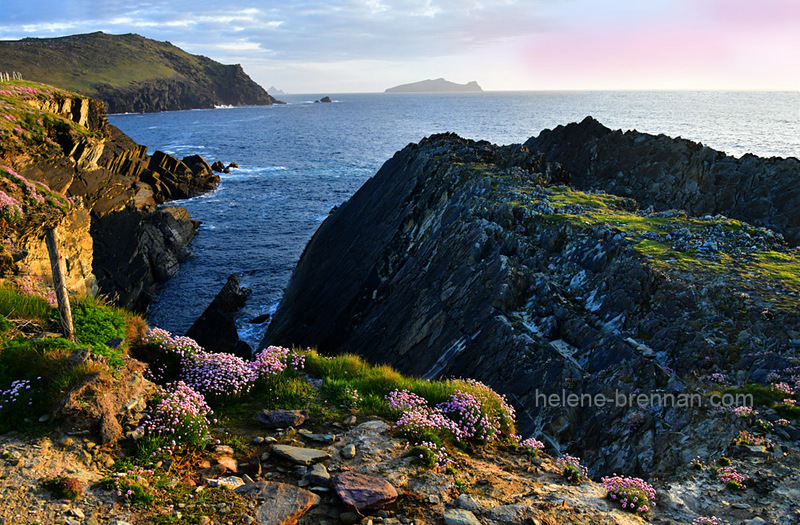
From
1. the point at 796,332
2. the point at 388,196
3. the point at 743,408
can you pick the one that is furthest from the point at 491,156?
the point at 743,408

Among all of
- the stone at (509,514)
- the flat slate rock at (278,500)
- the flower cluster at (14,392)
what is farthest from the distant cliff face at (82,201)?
the stone at (509,514)

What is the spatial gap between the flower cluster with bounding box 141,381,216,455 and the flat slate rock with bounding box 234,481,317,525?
1.52m

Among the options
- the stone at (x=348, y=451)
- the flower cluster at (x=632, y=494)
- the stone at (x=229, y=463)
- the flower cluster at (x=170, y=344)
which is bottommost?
the flower cluster at (x=632, y=494)

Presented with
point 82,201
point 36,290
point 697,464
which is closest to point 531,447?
point 697,464

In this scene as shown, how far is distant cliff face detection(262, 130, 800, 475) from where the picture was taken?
12484mm

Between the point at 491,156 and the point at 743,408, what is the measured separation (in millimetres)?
29237

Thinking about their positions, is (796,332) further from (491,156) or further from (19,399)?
(491,156)

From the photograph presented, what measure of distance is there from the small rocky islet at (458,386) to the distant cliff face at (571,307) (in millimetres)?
86

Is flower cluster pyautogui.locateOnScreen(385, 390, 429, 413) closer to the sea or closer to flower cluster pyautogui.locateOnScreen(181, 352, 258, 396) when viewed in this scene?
flower cluster pyautogui.locateOnScreen(181, 352, 258, 396)

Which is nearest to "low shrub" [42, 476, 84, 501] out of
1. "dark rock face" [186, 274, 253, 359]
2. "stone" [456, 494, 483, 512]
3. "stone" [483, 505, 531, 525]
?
"stone" [456, 494, 483, 512]

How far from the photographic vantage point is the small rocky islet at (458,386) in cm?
727

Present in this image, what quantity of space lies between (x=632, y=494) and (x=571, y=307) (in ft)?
31.3

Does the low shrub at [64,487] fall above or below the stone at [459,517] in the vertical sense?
above

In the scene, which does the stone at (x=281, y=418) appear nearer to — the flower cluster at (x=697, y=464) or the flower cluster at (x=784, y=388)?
the flower cluster at (x=697, y=464)
